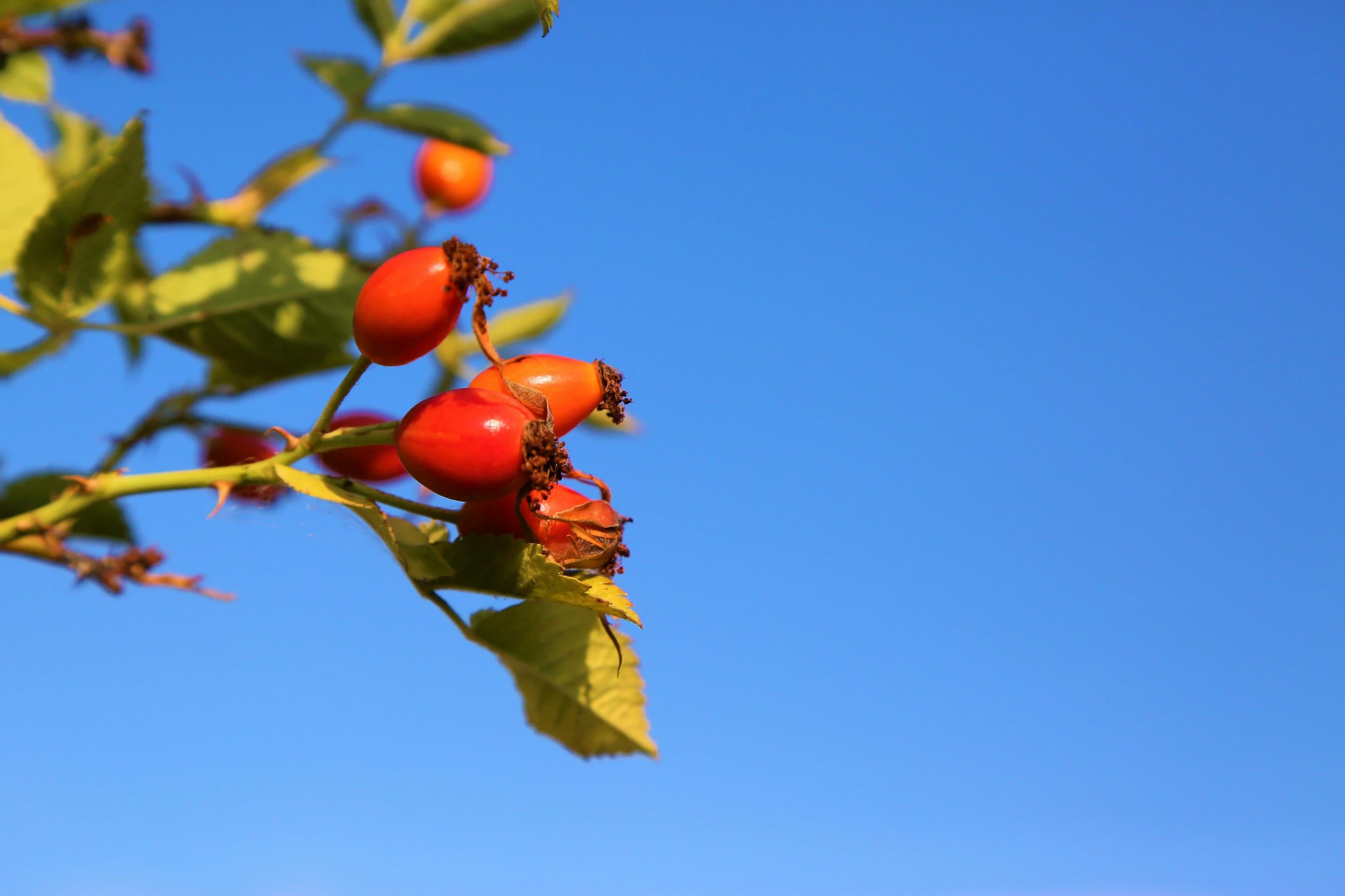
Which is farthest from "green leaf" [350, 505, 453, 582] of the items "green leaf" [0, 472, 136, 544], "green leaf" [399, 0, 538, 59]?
"green leaf" [399, 0, 538, 59]

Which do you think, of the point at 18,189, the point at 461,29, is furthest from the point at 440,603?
the point at 461,29

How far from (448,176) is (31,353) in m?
1.57

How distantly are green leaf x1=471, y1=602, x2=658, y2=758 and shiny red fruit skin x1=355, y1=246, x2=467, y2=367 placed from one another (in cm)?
63

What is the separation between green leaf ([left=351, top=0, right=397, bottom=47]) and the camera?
304 centimetres

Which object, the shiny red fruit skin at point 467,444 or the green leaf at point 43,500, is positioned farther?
the green leaf at point 43,500

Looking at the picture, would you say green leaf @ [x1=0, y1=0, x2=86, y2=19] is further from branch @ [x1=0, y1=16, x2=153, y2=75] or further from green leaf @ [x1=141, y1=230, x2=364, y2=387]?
green leaf @ [x1=141, y1=230, x2=364, y2=387]

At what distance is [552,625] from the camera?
90.0 inches

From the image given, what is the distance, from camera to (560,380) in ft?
6.36

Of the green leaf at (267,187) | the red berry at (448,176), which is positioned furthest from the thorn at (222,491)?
the red berry at (448,176)

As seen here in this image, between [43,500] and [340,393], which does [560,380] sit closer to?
[340,393]

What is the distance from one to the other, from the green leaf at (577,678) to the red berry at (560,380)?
468 millimetres

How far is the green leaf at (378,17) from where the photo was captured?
304 centimetres

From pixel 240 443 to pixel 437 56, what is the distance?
116 cm

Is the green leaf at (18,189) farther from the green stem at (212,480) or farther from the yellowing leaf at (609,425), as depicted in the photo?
the yellowing leaf at (609,425)
